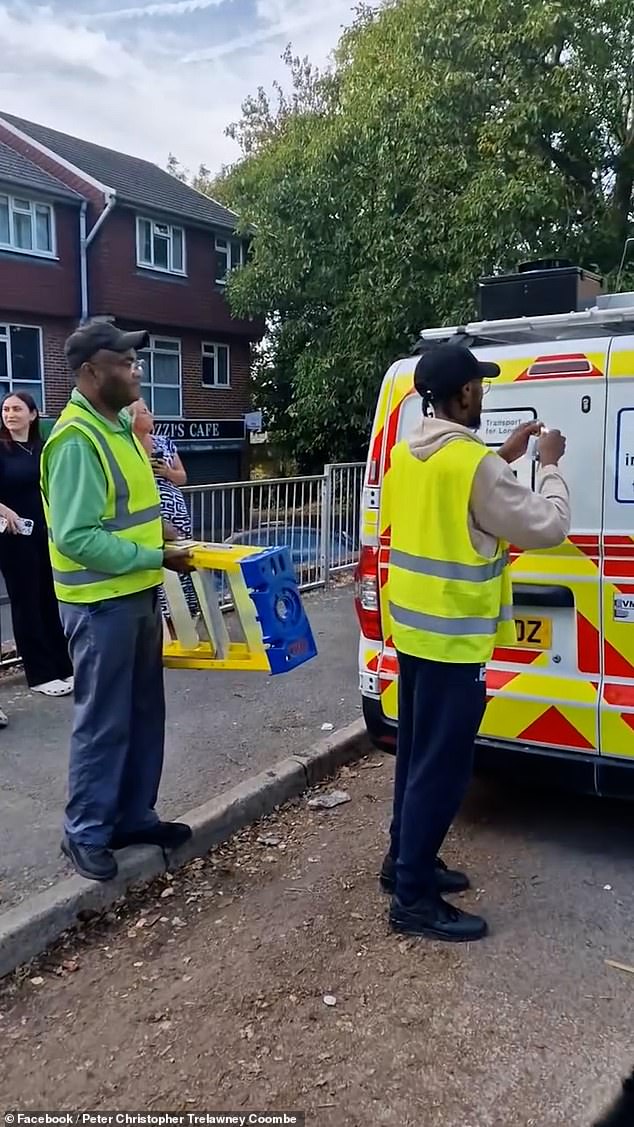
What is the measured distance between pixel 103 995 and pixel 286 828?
147cm

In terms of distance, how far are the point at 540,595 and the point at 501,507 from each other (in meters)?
0.76

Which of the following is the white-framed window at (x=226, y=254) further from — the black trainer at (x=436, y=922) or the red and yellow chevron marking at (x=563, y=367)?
the black trainer at (x=436, y=922)

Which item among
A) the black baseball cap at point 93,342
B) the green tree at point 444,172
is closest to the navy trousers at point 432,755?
the black baseball cap at point 93,342


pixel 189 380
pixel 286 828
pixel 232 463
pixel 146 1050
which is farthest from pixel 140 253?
pixel 146 1050

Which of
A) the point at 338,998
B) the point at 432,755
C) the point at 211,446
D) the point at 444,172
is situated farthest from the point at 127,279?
the point at 338,998

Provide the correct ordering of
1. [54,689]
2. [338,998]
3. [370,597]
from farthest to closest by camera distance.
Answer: [54,689] < [370,597] < [338,998]

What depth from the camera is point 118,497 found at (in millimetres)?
3373

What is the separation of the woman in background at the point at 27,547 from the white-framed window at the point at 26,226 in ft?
58.9

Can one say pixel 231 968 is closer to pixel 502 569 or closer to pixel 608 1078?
pixel 608 1078

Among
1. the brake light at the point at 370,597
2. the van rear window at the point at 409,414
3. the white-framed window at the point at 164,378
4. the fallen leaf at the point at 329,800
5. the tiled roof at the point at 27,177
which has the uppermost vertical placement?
the tiled roof at the point at 27,177

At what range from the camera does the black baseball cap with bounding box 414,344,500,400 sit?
10.3 ft

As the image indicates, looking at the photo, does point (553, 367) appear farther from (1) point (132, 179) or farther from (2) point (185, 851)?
(1) point (132, 179)

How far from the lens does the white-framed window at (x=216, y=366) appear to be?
1046 inches

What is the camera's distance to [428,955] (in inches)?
127
